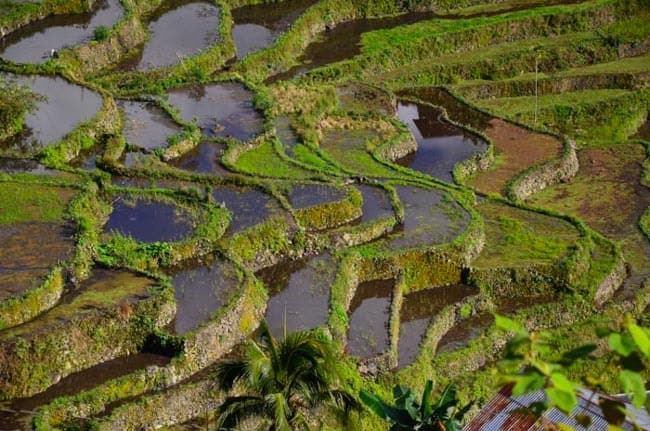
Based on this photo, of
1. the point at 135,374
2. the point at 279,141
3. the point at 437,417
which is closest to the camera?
the point at 437,417

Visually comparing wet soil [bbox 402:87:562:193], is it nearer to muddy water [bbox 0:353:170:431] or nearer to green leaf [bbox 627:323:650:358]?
muddy water [bbox 0:353:170:431]

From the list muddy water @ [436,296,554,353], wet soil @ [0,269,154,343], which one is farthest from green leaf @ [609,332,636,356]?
muddy water @ [436,296,554,353]

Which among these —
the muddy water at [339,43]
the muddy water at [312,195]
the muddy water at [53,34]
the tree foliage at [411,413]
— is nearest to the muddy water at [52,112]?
the muddy water at [53,34]

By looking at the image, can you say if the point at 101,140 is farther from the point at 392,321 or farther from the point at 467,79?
the point at 467,79

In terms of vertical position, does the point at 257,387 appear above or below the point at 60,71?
above

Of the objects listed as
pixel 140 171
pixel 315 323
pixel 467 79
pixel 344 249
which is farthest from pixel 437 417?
pixel 467 79

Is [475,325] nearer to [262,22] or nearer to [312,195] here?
[312,195]

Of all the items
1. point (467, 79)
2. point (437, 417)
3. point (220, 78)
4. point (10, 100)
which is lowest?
point (467, 79)
